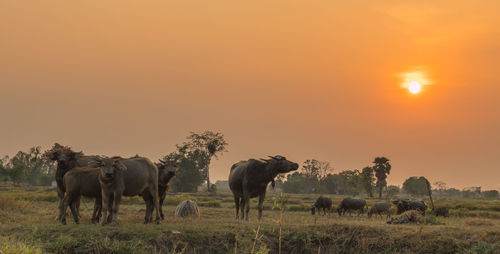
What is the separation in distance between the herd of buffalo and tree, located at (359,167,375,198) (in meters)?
75.1

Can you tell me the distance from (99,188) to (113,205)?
3.01 feet

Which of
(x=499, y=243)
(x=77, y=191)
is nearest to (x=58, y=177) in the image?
(x=77, y=191)

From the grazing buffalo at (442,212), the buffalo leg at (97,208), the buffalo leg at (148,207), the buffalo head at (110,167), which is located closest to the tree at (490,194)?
the grazing buffalo at (442,212)

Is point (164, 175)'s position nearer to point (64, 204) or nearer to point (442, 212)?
point (64, 204)

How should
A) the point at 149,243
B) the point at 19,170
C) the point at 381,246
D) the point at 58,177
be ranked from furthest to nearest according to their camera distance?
the point at 19,170 → the point at 58,177 → the point at 381,246 → the point at 149,243

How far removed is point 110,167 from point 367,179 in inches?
3218

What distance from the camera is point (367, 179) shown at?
89.0 m

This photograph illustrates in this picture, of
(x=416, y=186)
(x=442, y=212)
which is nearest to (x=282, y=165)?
(x=442, y=212)

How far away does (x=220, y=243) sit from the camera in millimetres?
12406

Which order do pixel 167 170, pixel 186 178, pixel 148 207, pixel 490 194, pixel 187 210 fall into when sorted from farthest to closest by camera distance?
pixel 490 194, pixel 186 178, pixel 187 210, pixel 167 170, pixel 148 207

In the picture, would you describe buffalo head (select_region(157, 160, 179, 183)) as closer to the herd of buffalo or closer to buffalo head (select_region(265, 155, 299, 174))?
the herd of buffalo

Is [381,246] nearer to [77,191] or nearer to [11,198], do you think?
[77,191]

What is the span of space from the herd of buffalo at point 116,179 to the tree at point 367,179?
75.1 metres

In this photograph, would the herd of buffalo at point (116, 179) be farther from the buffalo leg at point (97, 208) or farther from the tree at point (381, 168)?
the tree at point (381, 168)
